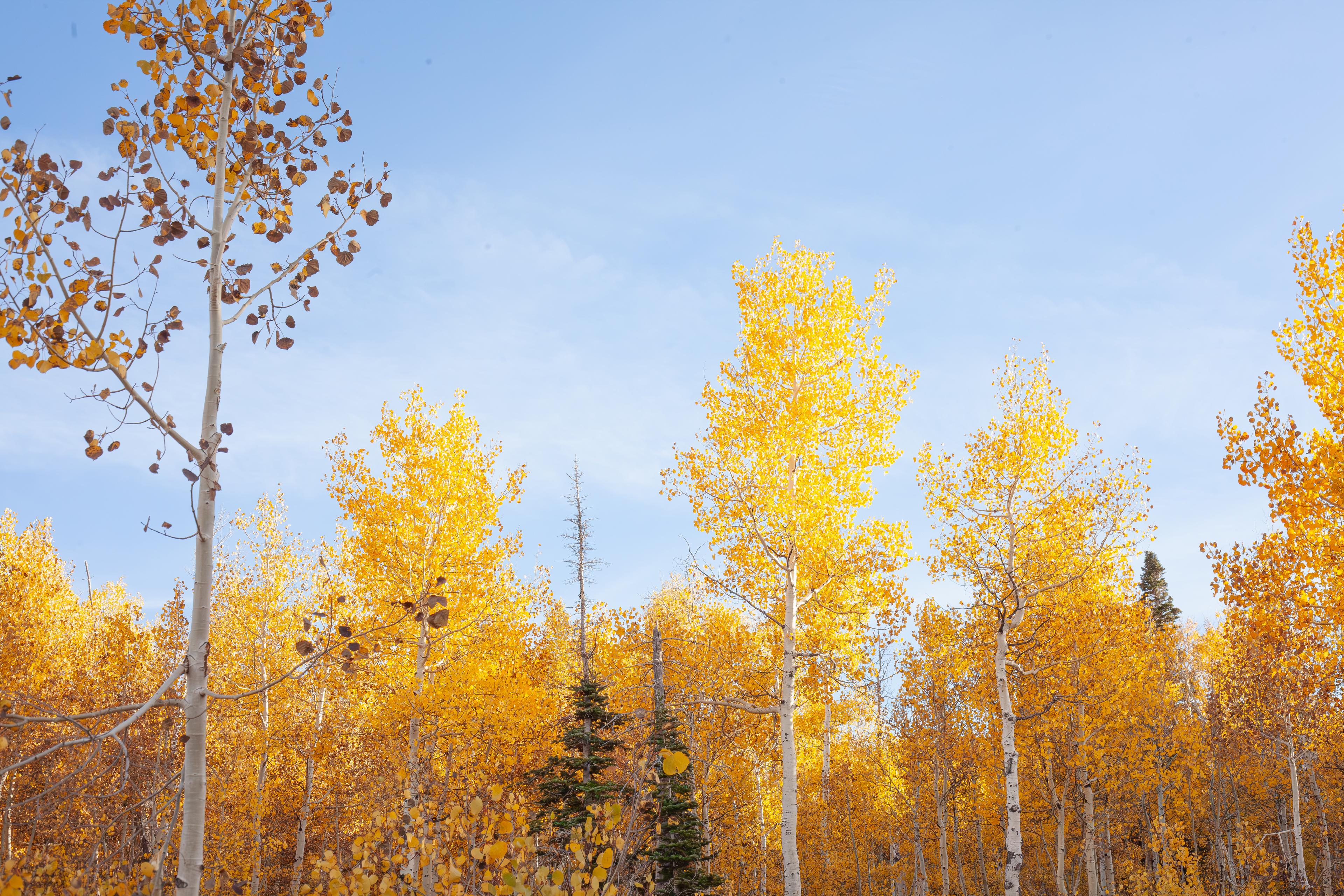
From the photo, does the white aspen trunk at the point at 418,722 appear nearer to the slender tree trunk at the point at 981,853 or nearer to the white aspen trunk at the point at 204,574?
the white aspen trunk at the point at 204,574

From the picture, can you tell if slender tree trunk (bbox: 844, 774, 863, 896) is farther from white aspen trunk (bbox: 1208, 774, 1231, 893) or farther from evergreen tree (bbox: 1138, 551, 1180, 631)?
evergreen tree (bbox: 1138, 551, 1180, 631)

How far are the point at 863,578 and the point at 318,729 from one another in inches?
594

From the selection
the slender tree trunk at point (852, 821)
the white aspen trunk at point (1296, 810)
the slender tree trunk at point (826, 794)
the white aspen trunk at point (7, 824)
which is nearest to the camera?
the white aspen trunk at point (7, 824)

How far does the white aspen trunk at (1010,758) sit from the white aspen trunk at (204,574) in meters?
11.7

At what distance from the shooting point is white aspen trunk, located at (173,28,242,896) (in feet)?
11.4

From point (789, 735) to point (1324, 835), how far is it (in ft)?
65.5

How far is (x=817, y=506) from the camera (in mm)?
11789

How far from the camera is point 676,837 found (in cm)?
1305

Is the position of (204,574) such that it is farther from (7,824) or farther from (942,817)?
(942,817)

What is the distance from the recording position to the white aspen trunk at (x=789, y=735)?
10797 mm

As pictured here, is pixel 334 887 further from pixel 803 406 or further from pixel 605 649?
pixel 605 649

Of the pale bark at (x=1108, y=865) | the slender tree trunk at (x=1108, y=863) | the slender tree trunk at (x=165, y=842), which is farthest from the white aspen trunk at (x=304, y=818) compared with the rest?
the pale bark at (x=1108, y=865)

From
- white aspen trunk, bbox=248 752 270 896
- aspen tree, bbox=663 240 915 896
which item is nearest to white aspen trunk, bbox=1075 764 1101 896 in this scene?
aspen tree, bbox=663 240 915 896

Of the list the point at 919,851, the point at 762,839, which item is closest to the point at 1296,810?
the point at 919,851
